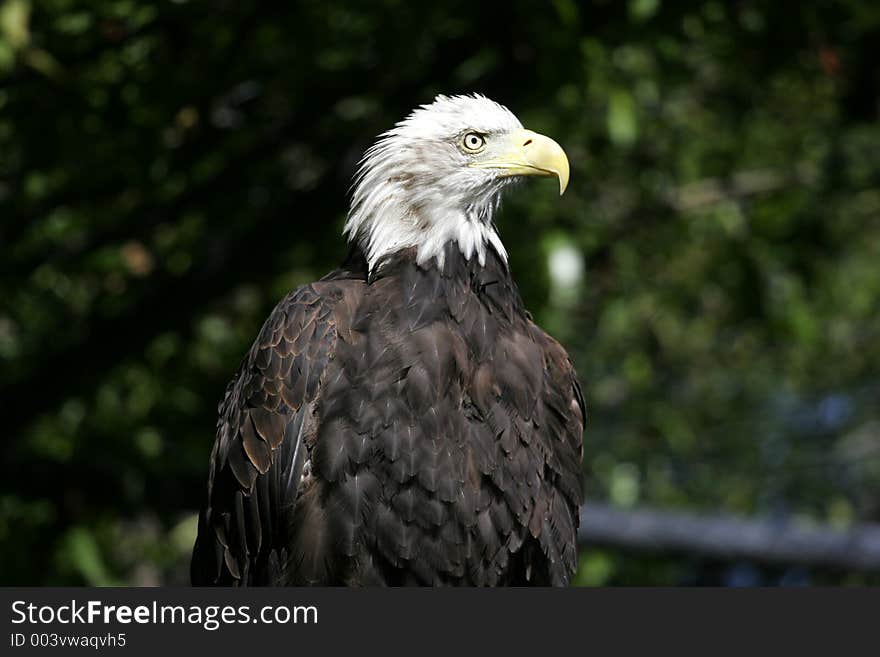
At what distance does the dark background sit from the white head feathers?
0.62 meters

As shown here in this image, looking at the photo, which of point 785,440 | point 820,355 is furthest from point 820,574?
point 820,355

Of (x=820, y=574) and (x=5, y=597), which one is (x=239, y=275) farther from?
(x=820, y=574)

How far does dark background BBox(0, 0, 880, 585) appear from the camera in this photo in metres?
4.96

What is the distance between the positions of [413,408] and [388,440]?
0.38 ft

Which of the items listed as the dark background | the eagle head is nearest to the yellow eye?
the eagle head

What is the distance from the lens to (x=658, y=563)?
846 centimetres

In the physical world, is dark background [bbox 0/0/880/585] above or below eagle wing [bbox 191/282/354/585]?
above

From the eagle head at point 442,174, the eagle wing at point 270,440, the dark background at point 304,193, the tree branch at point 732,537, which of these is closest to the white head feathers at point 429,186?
the eagle head at point 442,174

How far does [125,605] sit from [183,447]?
2.13 m

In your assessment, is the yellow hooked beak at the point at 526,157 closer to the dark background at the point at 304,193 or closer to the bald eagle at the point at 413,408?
the bald eagle at the point at 413,408

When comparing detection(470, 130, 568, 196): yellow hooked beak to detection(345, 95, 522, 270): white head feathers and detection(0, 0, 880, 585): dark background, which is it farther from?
detection(0, 0, 880, 585): dark background

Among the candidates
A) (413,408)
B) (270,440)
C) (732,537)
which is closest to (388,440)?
(413,408)

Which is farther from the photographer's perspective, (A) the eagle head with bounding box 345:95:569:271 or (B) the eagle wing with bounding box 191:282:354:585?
(A) the eagle head with bounding box 345:95:569:271

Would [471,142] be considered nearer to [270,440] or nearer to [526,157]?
[526,157]
